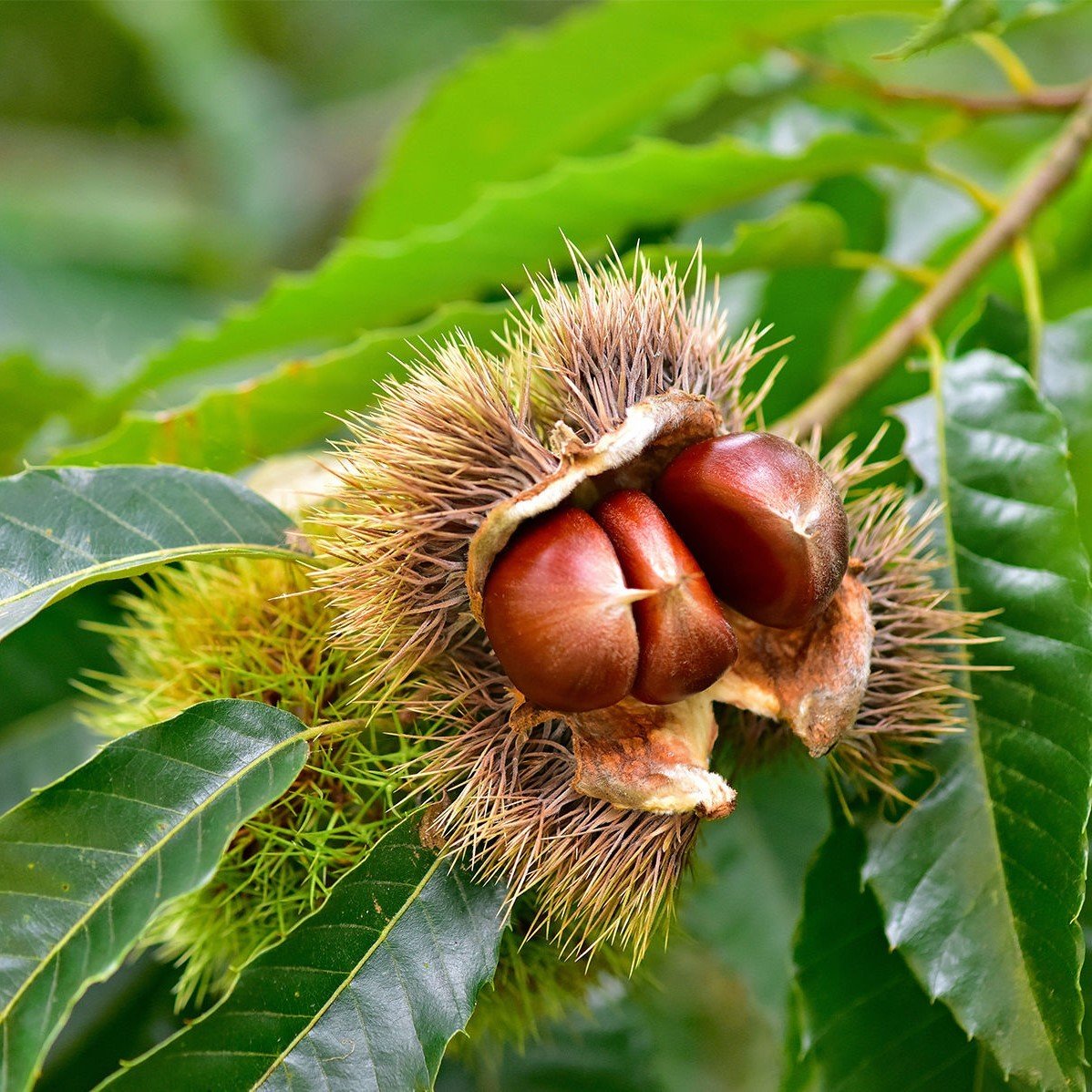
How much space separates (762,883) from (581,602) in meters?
1.07

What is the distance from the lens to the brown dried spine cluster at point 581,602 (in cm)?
88

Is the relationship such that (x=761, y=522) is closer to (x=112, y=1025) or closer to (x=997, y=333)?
(x=997, y=333)

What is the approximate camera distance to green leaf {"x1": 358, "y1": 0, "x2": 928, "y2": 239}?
1.84 metres

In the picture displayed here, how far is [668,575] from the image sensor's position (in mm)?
856

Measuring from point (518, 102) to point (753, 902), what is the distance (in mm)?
1502

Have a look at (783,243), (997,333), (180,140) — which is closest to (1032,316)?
(997,333)

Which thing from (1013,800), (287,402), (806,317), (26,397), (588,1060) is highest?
(26,397)

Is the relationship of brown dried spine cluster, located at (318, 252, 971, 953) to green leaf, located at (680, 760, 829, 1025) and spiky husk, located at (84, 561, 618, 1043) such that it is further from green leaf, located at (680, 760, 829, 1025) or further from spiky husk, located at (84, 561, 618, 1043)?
green leaf, located at (680, 760, 829, 1025)

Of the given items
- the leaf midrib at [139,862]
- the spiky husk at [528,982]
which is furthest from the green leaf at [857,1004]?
the leaf midrib at [139,862]

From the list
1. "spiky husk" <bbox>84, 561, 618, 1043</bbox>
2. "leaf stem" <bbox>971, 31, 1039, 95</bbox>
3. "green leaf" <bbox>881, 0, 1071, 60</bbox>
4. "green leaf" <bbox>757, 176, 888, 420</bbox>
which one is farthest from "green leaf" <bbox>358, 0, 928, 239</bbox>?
"spiky husk" <bbox>84, 561, 618, 1043</bbox>

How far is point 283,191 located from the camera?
434 cm

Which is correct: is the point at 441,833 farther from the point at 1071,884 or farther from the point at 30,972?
the point at 1071,884

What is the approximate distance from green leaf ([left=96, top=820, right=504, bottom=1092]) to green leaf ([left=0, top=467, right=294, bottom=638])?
34 centimetres

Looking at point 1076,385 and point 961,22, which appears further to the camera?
point 1076,385
